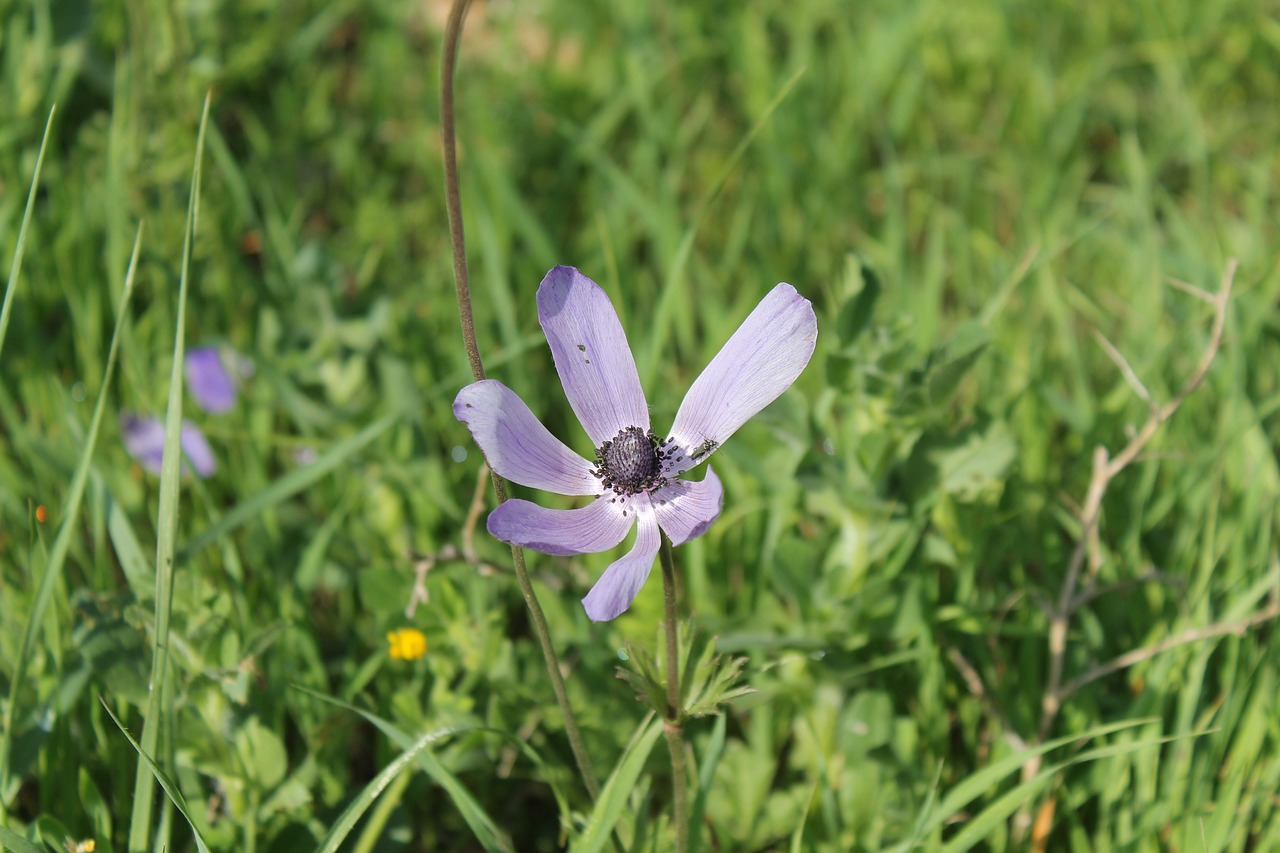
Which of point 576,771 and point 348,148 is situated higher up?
point 348,148

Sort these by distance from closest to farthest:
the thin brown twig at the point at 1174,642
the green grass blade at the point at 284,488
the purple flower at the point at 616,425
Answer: the purple flower at the point at 616,425, the thin brown twig at the point at 1174,642, the green grass blade at the point at 284,488

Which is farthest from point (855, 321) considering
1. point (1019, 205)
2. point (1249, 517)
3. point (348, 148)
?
point (348, 148)

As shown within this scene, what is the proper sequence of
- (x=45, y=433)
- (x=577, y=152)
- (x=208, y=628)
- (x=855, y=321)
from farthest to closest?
(x=577, y=152)
(x=45, y=433)
(x=855, y=321)
(x=208, y=628)

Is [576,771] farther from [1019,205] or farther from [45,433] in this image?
[1019,205]

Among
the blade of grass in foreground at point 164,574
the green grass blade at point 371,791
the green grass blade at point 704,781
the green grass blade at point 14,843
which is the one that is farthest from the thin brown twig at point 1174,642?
the green grass blade at point 14,843

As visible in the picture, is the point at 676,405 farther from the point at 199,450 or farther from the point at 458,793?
the point at 199,450

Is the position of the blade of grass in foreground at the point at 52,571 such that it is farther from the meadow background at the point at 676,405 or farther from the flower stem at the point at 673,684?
the flower stem at the point at 673,684
